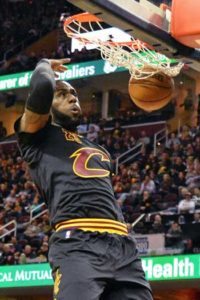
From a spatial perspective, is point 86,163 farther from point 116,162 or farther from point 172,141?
point 116,162

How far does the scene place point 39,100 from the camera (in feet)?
12.4

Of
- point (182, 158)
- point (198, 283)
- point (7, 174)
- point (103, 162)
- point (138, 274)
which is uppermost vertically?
point (103, 162)

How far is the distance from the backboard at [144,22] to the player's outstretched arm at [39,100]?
0.80 meters

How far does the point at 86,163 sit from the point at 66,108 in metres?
0.30

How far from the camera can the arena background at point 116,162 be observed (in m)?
12.7

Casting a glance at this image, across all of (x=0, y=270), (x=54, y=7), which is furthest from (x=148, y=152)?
(x=54, y=7)

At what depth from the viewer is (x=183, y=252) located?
1232 cm

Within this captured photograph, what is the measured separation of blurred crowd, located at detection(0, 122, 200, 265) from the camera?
41.9 ft

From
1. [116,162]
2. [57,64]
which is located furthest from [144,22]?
[116,162]

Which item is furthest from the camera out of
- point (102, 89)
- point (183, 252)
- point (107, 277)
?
point (102, 89)

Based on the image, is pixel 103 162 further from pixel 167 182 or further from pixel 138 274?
pixel 167 182

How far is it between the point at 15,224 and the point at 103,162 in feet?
38.4

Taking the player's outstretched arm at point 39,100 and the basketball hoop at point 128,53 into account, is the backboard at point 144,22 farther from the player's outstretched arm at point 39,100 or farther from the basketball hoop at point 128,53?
the player's outstretched arm at point 39,100

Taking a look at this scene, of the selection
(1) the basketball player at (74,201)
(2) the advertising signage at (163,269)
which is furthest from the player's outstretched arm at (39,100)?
(2) the advertising signage at (163,269)
